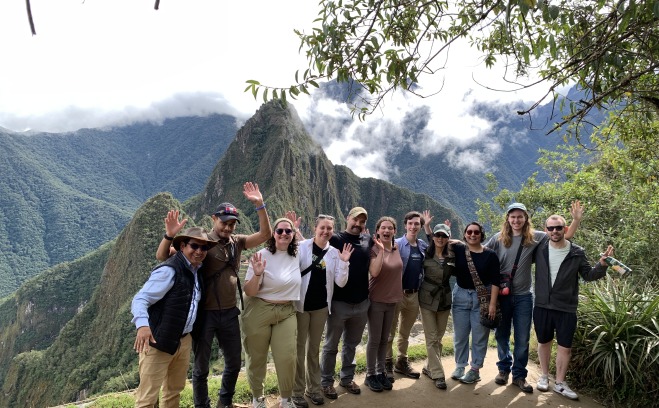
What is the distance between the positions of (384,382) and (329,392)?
0.70m

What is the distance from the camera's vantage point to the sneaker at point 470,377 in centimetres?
502

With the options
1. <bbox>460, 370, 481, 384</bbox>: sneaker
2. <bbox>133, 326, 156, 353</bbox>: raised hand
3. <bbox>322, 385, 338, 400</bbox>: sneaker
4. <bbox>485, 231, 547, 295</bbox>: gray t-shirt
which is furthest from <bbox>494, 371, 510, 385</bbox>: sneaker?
<bbox>133, 326, 156, 353</bbox>: raised hand

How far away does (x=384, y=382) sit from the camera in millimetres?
4797

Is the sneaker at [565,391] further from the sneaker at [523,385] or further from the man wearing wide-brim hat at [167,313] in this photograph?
the man wearing wide-brim hat at [167,313]

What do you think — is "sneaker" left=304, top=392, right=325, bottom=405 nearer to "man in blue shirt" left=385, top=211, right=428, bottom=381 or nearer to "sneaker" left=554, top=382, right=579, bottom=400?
"man in blue shirt" left=385, top=211, right=428, bottom=381

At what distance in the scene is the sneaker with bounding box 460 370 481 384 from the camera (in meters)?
5.02

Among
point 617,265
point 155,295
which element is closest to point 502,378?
point 617,265

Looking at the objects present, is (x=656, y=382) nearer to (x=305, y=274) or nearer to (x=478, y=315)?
(x=478, y=315)

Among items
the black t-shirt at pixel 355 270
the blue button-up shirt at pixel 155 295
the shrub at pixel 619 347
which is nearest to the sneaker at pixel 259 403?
the blue button-up shirt at pixel 155 295

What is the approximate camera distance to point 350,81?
3352mm

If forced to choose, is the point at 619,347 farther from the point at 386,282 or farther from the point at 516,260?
the point at 386,282

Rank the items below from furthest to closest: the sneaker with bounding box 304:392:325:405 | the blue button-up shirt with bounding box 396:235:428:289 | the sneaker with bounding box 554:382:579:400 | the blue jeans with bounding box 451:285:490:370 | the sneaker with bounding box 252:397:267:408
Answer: the blue button-up shirt with bounding box 396:235:428:289
the blue jeans with bounding box 451:285:490:370
the sneaker with bounding box 554:382:579:400
the sneaker with bounding box 304:392:325:405
the sneaker with bounding box 252:397:267:408

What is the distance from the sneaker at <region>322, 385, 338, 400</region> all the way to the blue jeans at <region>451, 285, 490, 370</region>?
1612 mm

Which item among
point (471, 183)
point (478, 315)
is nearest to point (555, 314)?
point (478, 315)
